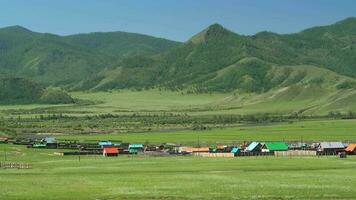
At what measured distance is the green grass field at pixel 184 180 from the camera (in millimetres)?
53375

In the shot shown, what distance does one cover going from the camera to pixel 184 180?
63531 mm

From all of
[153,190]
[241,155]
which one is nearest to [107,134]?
[241,155]

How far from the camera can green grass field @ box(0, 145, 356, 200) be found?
5338cm

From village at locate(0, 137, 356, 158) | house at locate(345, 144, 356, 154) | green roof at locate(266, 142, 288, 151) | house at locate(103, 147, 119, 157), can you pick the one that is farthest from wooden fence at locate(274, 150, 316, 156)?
house at locate(103, 147, 119, 157)

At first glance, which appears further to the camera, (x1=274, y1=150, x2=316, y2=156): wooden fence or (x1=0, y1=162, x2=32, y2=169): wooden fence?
(x1=274, y1=150, x2=316, y2=156): wooden fence

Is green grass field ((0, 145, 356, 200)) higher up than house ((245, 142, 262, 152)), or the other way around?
house ((245, 142, 262, 152))

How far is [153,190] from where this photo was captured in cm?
5622

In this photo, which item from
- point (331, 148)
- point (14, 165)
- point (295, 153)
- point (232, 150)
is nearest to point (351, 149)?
point (331, 148)

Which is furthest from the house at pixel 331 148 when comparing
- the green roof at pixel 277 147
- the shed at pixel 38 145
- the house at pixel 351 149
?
the shed at pixel 38 145

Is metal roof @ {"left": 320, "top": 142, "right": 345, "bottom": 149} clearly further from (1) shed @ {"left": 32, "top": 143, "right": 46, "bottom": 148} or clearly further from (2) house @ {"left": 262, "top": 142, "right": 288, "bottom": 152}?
(1) shed @ {"left": 32, "top": 143, "right": 46, "bottom": 148}

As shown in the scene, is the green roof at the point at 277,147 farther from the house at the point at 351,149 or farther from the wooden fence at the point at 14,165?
the wooden fence at the point at 14,165

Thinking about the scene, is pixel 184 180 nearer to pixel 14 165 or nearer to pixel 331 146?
pixel 14 165

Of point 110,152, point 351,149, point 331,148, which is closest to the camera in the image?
point 110,152

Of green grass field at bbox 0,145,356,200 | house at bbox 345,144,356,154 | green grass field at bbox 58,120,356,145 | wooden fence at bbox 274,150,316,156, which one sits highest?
green grass field at bbox 58,120,356,145
